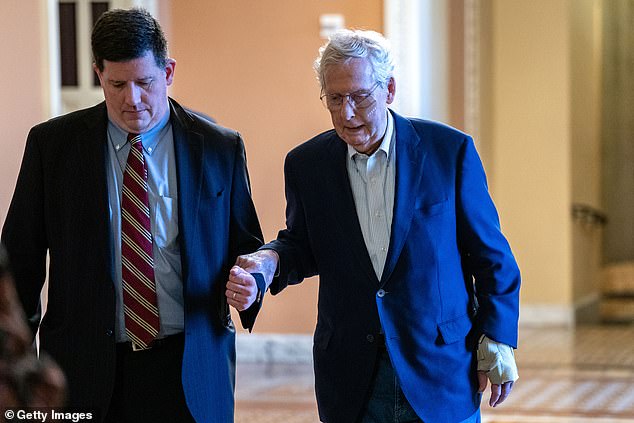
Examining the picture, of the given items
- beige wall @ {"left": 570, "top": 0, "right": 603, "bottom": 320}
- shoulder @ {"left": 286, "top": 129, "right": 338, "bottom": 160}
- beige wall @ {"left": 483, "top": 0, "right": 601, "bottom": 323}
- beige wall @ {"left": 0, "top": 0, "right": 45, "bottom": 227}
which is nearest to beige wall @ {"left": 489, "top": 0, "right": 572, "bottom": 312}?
beige wall @ {"left": 483, "top": 0, "right": 601, "bottom": 323}

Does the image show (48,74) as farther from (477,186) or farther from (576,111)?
(576,111)

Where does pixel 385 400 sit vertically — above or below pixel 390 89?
below

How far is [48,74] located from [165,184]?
11.3 ft

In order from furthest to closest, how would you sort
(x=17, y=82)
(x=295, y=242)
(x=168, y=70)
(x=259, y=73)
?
(x=259, y=73) < (x=17, y=82) < (x=295, y=242) < (x=168, y=70)

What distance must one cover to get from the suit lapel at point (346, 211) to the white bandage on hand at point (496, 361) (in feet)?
1.04

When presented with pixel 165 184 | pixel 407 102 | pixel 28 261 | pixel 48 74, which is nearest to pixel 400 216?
pixel 165 184

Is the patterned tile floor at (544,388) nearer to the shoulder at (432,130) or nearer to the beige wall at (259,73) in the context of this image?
the beige wall at (259,73)

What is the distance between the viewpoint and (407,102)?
26.7 ft

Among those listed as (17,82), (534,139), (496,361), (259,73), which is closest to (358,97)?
(496,361)

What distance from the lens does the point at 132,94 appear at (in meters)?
2.38

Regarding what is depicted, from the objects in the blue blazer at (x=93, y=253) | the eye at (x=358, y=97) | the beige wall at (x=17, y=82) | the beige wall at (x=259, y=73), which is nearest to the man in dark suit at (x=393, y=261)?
the eye at (x=358, y=97)

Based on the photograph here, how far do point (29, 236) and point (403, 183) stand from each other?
86cm

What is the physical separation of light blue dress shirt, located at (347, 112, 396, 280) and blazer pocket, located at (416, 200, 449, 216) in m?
0.07

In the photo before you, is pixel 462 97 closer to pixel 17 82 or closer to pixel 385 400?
pixel 17 82
